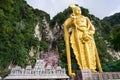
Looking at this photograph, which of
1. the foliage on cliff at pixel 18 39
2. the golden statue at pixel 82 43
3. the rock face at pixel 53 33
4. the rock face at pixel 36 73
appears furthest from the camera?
the rock face at pixel 53 33

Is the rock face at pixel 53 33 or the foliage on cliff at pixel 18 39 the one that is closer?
the foliage on cliff at pixel 18 39

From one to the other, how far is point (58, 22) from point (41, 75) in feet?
74.3

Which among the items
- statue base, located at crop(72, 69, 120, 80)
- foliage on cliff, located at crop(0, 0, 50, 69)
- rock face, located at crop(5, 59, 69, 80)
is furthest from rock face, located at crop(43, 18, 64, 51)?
rock face, located at crop(5, 59, 69, 80)

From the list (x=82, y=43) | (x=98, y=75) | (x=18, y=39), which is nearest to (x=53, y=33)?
(x=18, y=39)

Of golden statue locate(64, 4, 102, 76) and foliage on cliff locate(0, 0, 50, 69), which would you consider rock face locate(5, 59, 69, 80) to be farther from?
foliage on cliff locate(0, 0, 50, 69)

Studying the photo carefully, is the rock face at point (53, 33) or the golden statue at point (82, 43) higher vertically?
the rock face at point (53, 33)

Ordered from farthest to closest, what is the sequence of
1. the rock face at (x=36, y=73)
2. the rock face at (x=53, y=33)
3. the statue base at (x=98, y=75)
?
the rock face at (x=53, y=33)
the rock face at (x=36, y=73)
the statue base at (x=98, y=75)

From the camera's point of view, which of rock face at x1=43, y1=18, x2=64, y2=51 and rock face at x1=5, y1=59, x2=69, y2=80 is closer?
rock face at x1=5, y1=59, x2=69, y2=80

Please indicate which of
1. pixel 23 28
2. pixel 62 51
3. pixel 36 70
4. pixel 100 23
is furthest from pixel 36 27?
pixel 36 70

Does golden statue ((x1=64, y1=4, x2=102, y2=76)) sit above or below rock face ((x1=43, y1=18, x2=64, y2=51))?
below

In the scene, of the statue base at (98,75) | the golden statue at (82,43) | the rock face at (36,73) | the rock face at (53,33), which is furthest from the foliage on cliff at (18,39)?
the statue base at (98,75)

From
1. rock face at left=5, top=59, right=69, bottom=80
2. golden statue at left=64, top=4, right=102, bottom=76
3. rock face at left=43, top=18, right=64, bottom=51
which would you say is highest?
rock face at left=43, top=18, right=64, bottom=51

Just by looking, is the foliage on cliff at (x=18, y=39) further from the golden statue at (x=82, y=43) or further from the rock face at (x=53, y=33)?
the golden statue at (x=82, y=43)

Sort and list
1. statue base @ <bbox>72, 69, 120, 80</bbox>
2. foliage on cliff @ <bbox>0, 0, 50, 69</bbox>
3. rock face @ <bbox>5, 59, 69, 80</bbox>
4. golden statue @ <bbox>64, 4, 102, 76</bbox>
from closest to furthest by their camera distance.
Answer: statue base @ <bbox>72, 69, 120, 80</bbox> < rock face @ <bbox>5, 59, 69, 80</bbox> < golden statue @ <bbox>64, 4, 102, 76</bbox> < foliage on cliff @ <bbox>0, 0, 50, 69</bbox>
